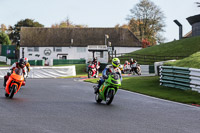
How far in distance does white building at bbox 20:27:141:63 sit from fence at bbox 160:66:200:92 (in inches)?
2355

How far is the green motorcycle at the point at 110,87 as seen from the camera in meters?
12.0

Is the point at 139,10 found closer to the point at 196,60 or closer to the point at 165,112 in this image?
the point at 196,60

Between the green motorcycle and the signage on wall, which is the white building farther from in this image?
the green motorcycle

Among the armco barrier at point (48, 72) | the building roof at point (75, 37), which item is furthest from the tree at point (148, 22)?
the armco barrier at point (48, 72)

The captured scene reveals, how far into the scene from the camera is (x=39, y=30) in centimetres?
8444

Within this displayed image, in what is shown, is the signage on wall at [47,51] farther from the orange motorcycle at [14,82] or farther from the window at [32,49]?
the orange motorcycle at [14,82]

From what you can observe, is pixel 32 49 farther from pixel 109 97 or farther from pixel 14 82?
pixel 109 97

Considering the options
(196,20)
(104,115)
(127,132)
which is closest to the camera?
(127,132)

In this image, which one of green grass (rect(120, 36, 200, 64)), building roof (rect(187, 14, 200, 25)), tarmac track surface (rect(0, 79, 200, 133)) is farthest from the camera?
building roof (rect(187, 14, 200, 25))

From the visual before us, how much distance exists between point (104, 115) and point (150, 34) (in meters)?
76.9

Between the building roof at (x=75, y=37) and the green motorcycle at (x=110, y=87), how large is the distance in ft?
225

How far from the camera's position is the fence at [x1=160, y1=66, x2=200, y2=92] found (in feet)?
54.2

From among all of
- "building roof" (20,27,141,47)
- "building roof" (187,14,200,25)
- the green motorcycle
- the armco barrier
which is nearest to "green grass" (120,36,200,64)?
"building roof" (187,14,200,25)

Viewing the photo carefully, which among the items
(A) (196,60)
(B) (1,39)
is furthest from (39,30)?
(A) (196,60)
